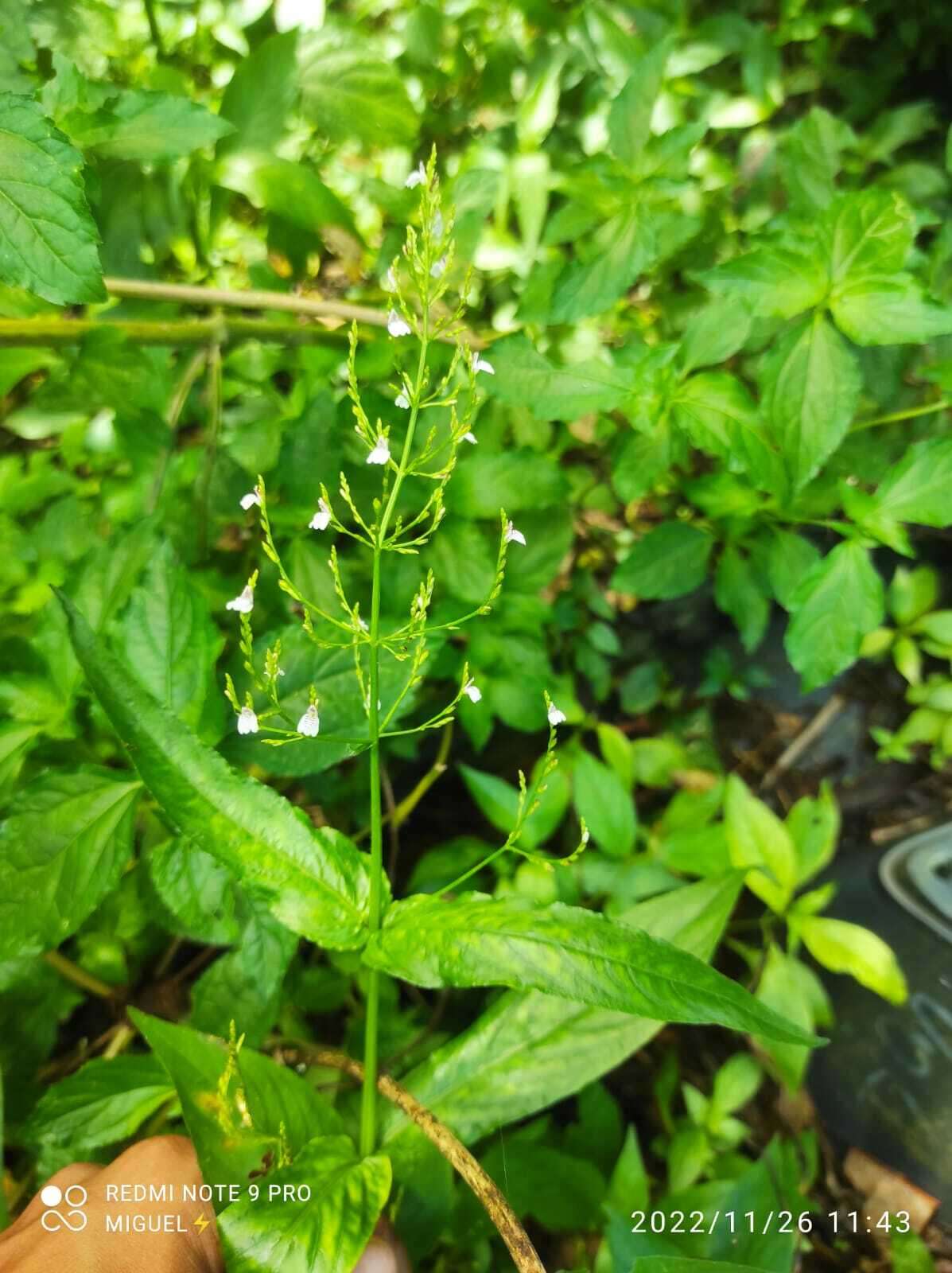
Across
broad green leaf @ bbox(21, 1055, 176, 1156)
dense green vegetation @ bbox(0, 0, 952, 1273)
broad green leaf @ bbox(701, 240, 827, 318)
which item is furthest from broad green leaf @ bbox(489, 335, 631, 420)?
broad green leaf @ bbox(21, 1055, 176, 1156)

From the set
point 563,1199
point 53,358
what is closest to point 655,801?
point 563,1199

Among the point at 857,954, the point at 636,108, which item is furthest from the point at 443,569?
the point at 857,954

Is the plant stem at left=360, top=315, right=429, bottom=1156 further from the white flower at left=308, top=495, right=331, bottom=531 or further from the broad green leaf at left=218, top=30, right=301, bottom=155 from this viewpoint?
the broad green leaf at left=218, top=30, right=301, bottom=155

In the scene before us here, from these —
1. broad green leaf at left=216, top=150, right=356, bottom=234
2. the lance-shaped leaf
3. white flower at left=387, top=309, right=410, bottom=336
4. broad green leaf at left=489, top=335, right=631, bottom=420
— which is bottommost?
the lance-shaped leaf

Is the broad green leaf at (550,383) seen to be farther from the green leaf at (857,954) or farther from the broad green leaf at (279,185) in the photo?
the green leaf at (857,954)

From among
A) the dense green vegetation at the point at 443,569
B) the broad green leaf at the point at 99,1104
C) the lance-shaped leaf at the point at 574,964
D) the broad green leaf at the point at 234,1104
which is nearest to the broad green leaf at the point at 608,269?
the dense green vegetation at the point at 443,569

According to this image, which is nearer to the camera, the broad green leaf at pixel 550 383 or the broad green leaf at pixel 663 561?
the broad green leaf at pixel 550 383

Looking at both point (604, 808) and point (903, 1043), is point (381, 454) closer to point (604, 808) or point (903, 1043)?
point (604, 808)
